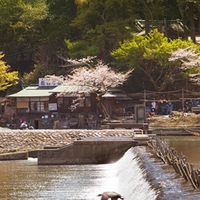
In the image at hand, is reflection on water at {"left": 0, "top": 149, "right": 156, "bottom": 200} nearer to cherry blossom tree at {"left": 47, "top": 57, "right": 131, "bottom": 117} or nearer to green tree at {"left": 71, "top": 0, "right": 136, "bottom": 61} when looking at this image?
cherry blossom tree at {"left": 47, "top": 57, "right": 131, "bottom": 117}

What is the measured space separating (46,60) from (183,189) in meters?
60.7

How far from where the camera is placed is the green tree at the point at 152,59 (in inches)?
2448

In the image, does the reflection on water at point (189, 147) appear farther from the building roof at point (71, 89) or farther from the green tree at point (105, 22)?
the green tree at point (105, 22)

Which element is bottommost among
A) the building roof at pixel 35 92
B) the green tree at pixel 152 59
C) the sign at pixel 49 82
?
the building roof at pixel 35 92

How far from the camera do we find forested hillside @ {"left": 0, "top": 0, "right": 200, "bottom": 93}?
2515 inches

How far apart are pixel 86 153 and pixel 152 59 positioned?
1149 inches

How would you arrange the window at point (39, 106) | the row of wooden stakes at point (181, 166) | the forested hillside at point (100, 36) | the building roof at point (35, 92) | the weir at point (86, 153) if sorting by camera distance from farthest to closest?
the window at point (39, 106) < the building roof at point (35, 92) < the forested hillside at point (100, 36) < the weir at point (86, 153) < the row of wooden stakes at point (181, 166)

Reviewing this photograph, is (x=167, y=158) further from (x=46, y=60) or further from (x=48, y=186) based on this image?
(x=46, y=60)

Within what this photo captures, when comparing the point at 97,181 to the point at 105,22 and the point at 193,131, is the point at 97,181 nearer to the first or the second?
the point at 193,131

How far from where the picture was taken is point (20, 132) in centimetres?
4325

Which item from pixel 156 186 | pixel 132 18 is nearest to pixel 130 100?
pixel 132 18

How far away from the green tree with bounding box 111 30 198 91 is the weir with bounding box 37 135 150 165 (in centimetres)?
2781

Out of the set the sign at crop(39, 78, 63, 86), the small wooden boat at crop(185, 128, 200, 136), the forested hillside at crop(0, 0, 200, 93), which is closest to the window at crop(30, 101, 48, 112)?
the sign at crop(39, 78, 63, 86)

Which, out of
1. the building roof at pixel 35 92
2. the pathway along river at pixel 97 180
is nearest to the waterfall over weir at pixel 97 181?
the pathway along river at pixel 97 180
